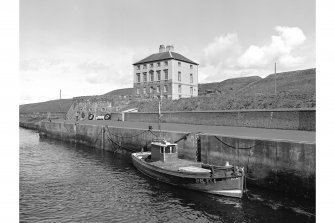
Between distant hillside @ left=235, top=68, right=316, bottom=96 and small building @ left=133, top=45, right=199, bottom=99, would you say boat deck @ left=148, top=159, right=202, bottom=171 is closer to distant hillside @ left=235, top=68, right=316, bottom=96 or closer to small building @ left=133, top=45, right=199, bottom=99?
small building @ left=133, top=45, right=199, bottom=99

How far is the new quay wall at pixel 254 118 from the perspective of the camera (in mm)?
21533

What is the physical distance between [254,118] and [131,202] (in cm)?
1601

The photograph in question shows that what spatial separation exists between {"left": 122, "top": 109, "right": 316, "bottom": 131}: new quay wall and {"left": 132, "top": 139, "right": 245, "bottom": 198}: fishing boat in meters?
9.94

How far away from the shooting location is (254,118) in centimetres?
2573

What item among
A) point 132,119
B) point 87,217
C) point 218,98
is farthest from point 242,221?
point 132,119

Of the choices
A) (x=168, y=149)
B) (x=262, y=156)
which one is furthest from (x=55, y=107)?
(x=262, y=156)

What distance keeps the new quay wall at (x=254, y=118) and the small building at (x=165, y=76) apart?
1839 cm

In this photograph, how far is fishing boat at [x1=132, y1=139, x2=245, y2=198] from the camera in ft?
47.4

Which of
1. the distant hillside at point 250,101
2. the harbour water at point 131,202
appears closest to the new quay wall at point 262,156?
the harbour water at point 131,202

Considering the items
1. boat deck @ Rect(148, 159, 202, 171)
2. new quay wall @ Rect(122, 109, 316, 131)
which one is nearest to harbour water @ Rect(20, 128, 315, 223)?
boat deck @ Rect(148, 159, 202, 171)

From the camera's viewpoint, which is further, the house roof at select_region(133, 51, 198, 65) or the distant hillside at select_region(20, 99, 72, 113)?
the distant hillside at select_region(20, 99, 72, 113)

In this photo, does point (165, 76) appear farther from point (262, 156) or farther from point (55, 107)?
point (55, 107)

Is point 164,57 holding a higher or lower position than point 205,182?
higher

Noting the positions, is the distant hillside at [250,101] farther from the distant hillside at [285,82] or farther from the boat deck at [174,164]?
the boat deck at [174,164]
